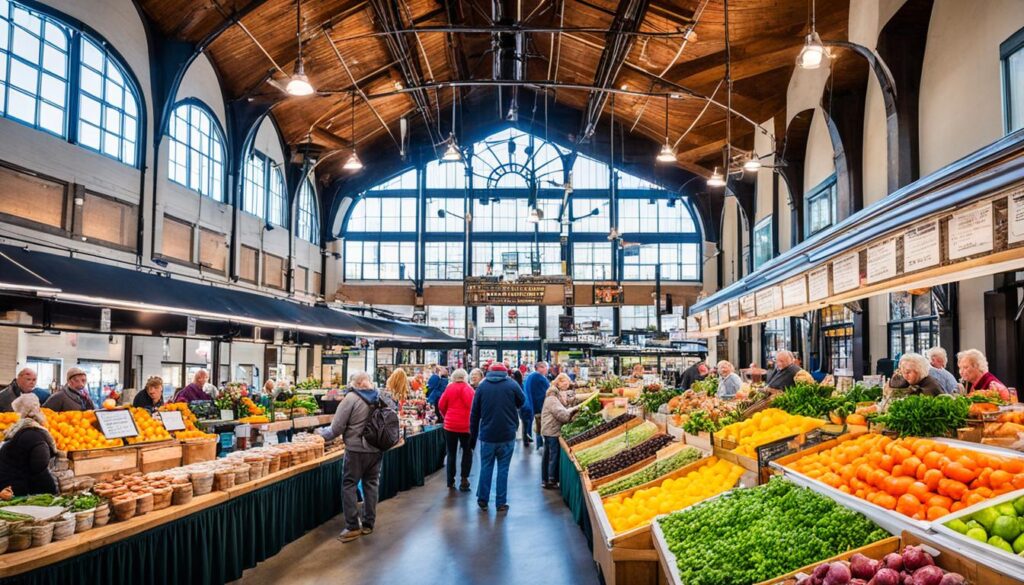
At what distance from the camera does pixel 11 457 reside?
4.57 meters

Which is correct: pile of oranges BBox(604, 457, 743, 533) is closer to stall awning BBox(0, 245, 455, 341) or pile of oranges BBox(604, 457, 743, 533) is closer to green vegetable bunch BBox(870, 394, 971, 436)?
green vegetable bunch BBox(870, 394, 971, 436)

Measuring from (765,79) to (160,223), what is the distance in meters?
11.8

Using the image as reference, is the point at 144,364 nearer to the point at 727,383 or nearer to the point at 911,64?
the point at 727,383

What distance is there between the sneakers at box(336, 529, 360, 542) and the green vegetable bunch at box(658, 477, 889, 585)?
131 inches

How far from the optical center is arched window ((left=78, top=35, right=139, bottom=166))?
11.2 meters

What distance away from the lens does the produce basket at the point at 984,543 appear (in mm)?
2037

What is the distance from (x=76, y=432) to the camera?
5496 mm

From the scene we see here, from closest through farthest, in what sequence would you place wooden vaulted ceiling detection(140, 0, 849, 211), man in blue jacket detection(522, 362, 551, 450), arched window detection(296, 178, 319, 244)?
man in blue jacket detection(522, 362, 551, 450)
wooden vaulted ceiling detection(140, 0, 849, 211)
arched window detection(296, 178, 319, 244)

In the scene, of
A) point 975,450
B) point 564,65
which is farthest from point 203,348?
point 975,450

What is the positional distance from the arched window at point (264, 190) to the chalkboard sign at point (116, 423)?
478 inches

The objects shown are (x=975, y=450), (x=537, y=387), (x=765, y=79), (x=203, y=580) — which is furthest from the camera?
(x=765, y=79)

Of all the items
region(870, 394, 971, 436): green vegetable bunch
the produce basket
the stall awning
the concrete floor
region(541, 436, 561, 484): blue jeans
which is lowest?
the concrete floor

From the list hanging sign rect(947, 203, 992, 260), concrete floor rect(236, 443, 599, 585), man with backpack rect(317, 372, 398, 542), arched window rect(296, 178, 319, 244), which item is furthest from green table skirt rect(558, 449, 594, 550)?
arched window rect(296, 178, 319, 244)

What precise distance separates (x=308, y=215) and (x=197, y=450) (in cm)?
1683
